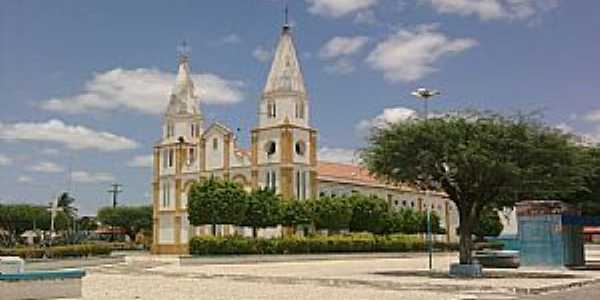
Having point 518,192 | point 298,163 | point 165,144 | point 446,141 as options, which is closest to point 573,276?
point 518,192

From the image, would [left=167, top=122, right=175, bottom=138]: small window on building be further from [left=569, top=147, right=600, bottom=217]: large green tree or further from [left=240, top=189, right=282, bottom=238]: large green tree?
[left=569, top=147, right=600, bottom=217]: large green tree

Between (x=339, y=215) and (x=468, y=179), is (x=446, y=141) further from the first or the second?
(x=339, y=215)

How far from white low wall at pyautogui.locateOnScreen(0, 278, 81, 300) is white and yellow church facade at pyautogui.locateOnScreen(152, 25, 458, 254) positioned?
4698cm

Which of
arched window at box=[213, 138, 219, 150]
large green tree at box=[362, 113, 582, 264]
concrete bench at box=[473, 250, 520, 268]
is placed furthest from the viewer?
arched window at box=[213, 138, 219, 150]

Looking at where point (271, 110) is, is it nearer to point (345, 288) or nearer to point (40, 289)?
point (345, 288)

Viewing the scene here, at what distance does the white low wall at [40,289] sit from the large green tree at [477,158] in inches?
606

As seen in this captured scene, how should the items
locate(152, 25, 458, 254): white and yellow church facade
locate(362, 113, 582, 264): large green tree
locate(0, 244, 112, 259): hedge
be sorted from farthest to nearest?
locate(152, 25, 458, 254): white and yellow church facade, locate(0, 244, 112, 259): hedge, locate(362, 113, 582, 264): large green tree

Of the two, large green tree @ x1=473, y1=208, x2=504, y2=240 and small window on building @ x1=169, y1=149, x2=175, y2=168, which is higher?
small window on building @ x1=169, y1=149, x2=175, y2=168

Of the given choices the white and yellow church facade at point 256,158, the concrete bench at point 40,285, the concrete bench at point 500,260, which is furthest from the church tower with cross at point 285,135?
the concrete bench at point 40,285

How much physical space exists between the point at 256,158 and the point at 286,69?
847 centimetres

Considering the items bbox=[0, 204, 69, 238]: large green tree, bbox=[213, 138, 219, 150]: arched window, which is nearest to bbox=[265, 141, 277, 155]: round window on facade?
bbox=[213, 138, 219, 150]: arched window

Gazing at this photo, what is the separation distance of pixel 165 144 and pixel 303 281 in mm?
56075

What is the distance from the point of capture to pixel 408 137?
32156mm

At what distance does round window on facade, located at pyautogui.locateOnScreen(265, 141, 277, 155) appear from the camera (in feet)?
236
